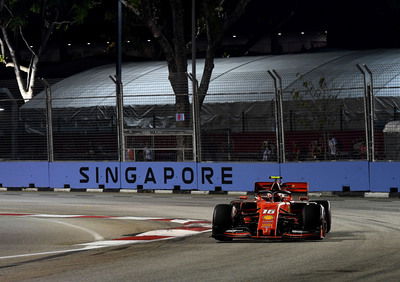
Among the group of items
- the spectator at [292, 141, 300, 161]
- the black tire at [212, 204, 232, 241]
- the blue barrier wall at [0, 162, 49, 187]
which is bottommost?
the black tire at [212, 204, 232, 241]

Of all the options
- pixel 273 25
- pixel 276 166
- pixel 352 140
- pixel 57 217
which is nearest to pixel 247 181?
pixel 276 166

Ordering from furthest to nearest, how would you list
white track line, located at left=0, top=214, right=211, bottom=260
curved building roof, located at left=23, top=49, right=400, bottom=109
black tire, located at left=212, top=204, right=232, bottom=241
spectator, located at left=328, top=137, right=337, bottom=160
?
curved building roof, located at left=23, top=49, right=400, bottom=109 < spectator, located at left=328, top=137, right=337, bottom=160 < black tire, located at left=212, top=204, right=232, bottom=241 < white track line, located at left=0, top=214, right=211, bottom=260

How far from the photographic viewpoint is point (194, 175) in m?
27.1

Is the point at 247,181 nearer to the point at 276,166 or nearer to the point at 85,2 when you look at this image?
the point at 276,166

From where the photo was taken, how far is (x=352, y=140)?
2703 centimetres

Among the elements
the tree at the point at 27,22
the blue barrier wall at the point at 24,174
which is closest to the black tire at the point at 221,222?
the blue barrier wall at the point at 24,174

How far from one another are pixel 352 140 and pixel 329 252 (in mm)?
15028

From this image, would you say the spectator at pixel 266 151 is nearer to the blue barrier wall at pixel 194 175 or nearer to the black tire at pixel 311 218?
the blue barrier wall at pixel 194 175

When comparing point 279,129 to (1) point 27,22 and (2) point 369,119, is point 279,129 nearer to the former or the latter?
(2) point 369,119

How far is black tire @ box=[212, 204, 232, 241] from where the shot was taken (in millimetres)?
13930

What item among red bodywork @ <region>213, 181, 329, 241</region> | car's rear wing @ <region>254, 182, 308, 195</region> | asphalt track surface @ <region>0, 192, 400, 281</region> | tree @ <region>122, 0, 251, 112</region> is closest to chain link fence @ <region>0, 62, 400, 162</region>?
tree @ <region>122, 0, 251, 112</region>

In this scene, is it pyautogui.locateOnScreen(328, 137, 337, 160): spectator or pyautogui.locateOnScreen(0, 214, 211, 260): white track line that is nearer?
pyautogui.locateOnScreen(0, 214, 211, 260): white track line

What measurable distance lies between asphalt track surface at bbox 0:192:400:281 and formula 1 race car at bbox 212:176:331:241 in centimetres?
15

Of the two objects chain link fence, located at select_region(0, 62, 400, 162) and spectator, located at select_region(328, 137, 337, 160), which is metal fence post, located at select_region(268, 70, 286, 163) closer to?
chain link fence, located at select_region(0, 62, 400, 162)
